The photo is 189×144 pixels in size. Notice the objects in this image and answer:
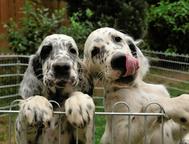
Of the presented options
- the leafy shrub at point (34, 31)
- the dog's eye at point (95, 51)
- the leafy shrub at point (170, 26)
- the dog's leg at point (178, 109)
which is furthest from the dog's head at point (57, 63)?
the leafy shrub at point (170, 26)

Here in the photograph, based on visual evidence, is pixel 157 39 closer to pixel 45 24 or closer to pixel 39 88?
pixel 45 24

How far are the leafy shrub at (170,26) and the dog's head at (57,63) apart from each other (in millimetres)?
7752

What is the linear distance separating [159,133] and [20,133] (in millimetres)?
885

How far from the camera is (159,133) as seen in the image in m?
3.71

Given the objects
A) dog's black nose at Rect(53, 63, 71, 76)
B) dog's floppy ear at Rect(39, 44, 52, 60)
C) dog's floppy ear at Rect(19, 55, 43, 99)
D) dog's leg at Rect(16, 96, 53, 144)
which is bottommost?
dog's leg at Rect(16, 96, 53, 144)

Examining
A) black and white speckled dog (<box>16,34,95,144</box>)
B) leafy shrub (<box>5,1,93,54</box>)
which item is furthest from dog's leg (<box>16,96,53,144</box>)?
leafy shrub (<box>5,1,93,54</box>)

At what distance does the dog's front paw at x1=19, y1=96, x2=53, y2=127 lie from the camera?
309 cm

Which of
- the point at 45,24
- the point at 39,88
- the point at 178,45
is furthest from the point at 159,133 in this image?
the point at 178,45

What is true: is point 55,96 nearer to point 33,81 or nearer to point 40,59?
point 33,81

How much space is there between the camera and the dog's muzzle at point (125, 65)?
352 cm

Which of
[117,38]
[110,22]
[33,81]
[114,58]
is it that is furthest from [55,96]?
[110,22]

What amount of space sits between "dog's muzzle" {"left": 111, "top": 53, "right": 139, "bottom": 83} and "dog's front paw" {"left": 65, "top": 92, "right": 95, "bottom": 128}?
395mm

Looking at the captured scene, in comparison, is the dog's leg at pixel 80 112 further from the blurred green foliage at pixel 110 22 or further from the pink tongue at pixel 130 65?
the blurred green foliage at pixel 110 22

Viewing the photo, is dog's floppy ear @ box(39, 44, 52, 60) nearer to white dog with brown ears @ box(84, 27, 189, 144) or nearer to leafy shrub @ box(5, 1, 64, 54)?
white dog with brown ears @ box(84, 27, 189, 144)
